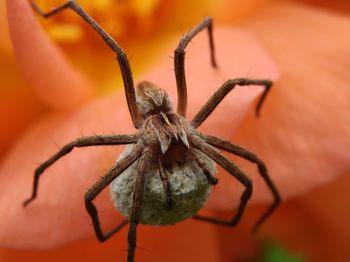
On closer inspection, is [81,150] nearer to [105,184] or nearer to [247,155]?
[105,184]

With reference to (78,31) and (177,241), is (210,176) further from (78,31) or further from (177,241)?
(78,31)

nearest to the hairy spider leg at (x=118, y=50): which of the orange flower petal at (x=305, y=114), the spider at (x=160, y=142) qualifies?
the spider at (x=160, y=142)

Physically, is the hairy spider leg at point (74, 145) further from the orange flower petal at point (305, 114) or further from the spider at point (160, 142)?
the orange flower petal at point (305, 114)

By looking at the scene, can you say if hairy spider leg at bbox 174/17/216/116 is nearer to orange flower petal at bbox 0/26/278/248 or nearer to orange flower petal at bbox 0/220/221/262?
orange flower petal at bbox 0/26/278/248

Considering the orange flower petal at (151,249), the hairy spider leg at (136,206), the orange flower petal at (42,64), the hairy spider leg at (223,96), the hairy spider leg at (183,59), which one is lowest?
Answer: the orange flower petal at (151,249)

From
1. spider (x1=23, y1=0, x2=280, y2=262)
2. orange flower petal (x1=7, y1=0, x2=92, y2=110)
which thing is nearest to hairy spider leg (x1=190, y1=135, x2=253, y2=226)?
spider (x1=23, y1=0, x2=280, y2=262)

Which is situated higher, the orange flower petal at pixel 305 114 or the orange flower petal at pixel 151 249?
the orange flower petal at pixel 305 114

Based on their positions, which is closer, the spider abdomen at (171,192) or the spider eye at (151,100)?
the spider abdomen at (171,192)
